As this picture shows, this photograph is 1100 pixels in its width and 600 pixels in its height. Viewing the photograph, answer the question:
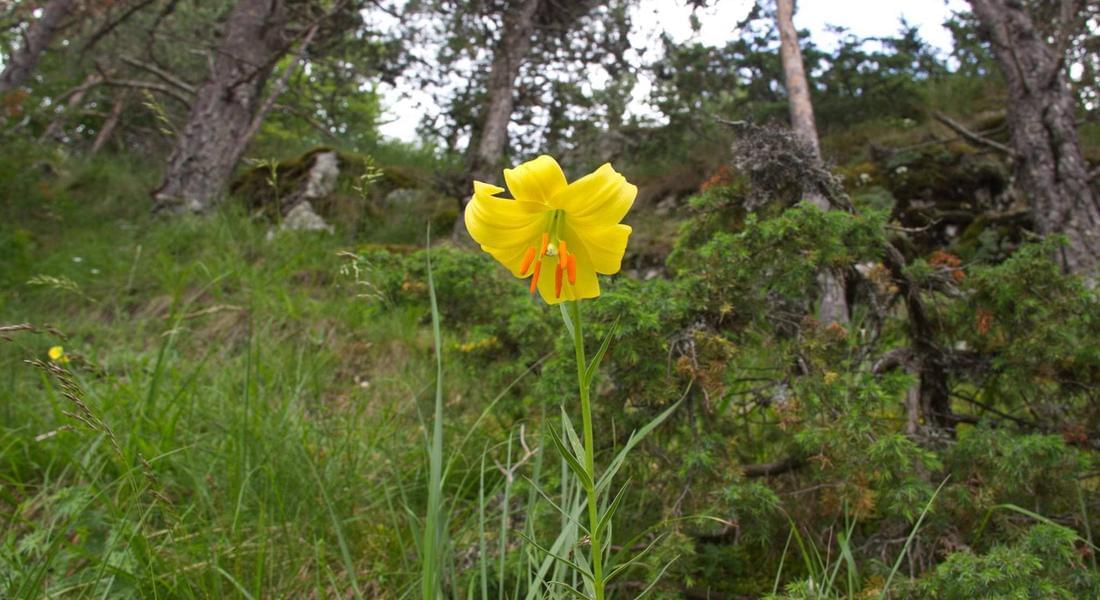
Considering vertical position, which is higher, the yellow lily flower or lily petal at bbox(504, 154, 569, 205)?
lily petal at bbox(504, 154, 569, 205)

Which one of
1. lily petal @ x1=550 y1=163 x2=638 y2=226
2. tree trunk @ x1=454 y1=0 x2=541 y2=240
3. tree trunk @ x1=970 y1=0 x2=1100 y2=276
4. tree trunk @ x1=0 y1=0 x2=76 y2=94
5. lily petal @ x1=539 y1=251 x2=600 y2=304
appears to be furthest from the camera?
tree trunk @ x1=454 y1=0 x2=541 y2=240

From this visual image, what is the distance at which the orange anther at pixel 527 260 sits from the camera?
0.93m

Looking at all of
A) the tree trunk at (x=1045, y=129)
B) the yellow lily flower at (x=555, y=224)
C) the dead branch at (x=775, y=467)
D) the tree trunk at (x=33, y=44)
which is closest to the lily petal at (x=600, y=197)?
the yellow lily flower at (x=555, y=224)

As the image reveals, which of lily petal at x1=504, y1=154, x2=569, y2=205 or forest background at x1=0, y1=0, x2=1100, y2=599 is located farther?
forest background at x1=0, y1=0, x2=1100, y2=599

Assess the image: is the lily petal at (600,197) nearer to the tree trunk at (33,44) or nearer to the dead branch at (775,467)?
the dead branch at (775,467)

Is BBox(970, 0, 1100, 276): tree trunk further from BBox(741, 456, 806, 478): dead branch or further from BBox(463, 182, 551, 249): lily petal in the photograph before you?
BBox(463, 182, 551, 249): lily petal

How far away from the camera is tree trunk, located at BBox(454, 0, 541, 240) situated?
6637mm

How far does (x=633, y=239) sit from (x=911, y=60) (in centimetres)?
355

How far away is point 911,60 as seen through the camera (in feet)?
21.9

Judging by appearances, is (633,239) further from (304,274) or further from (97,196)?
(97,196)

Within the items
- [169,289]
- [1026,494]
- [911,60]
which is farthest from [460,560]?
[911,60]

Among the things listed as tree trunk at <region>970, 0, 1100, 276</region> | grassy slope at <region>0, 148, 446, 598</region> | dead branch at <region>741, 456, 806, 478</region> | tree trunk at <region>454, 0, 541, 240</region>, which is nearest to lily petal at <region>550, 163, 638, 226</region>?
grassy slope at <region>0, 148, 446, 598</region>

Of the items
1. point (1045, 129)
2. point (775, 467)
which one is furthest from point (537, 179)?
point (1045, 129)

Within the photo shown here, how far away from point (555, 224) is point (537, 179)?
9 cm
